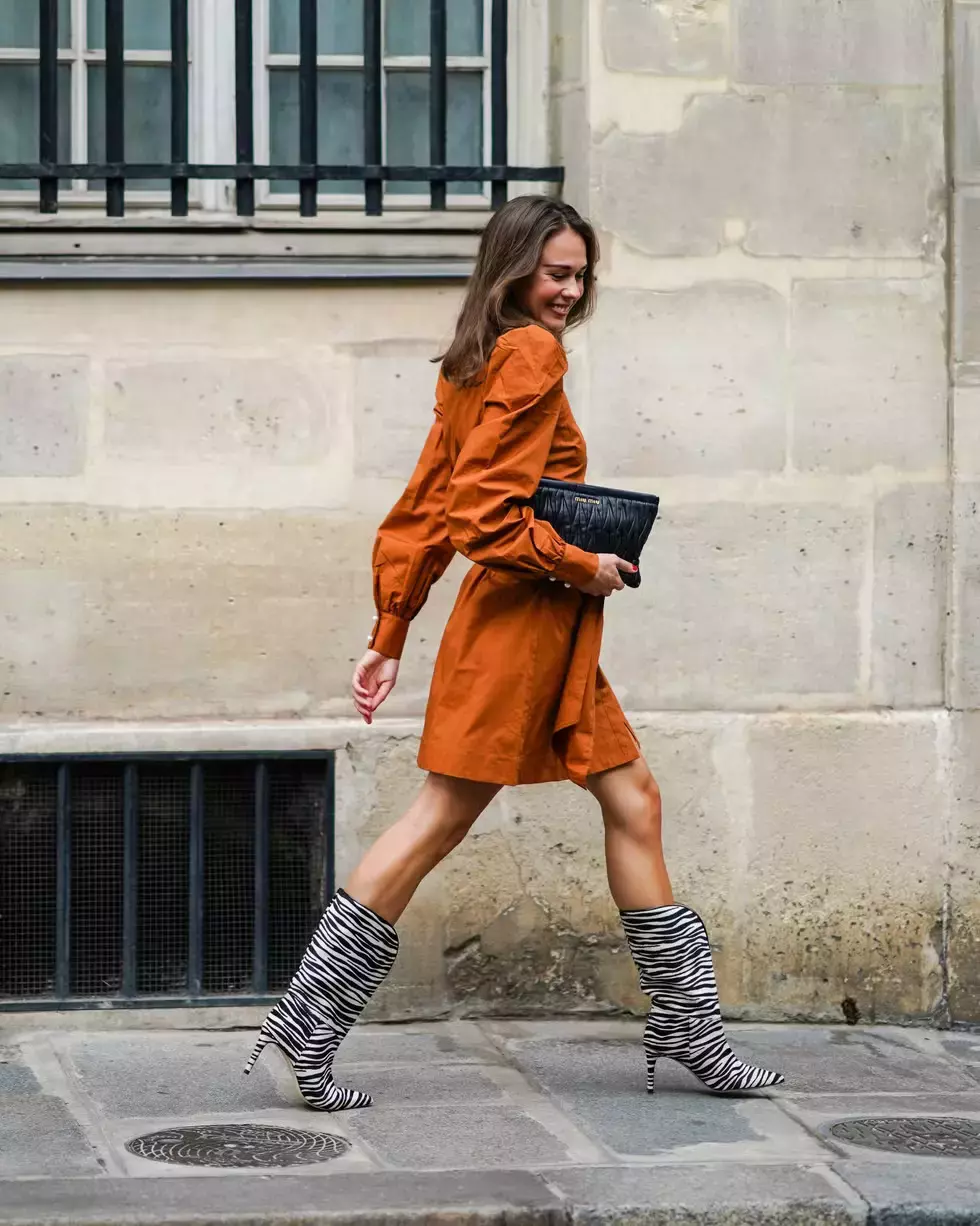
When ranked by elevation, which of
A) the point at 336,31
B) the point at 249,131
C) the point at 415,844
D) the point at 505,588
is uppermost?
the point at 336,31

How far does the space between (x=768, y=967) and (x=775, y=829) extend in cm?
40

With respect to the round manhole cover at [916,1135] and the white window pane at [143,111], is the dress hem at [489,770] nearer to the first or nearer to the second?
the round manhole cover at [916,1135]

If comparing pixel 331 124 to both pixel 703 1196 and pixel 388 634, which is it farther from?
pixel 703 1196

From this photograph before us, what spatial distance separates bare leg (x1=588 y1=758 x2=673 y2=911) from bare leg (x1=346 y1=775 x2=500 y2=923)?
0.28 m

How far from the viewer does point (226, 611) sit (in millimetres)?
5680

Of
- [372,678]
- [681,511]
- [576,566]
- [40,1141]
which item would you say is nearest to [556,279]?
[576,566]

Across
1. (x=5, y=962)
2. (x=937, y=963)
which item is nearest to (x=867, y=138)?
(x=937, y=963)

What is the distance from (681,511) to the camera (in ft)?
18.9

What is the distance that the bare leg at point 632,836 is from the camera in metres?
4.75

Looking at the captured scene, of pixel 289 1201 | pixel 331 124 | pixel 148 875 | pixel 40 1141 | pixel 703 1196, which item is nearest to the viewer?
pixel 289 1201

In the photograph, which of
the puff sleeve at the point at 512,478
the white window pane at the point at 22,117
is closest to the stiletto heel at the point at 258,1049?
the puff sleeve at the point at 512,478

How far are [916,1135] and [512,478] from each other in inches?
70.4

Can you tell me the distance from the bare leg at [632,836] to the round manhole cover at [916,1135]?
0.68m

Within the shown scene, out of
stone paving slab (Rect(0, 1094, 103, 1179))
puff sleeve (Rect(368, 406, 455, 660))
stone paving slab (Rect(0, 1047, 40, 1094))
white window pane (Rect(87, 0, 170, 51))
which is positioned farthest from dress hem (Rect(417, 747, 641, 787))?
white window pane (Rect(87, 0, 170, 51))
